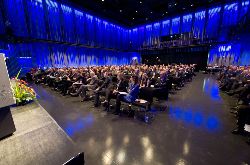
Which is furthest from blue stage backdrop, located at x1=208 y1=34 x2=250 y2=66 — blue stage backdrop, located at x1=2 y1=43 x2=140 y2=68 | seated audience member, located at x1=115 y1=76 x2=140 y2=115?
blue stage backdrop, located at x1=2 y1=43 x2=140 y2=68

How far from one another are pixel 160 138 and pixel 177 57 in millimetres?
21219

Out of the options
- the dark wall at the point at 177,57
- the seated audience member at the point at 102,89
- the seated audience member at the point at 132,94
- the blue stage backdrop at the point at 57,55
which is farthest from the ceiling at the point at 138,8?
the seated audience member at the point at 132,94

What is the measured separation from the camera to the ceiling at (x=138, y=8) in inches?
643

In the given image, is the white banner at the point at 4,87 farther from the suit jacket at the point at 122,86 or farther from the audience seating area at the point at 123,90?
the suit jacket at the point at 122,86

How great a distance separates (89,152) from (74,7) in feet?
66.2

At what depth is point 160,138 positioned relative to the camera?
9.42 ft

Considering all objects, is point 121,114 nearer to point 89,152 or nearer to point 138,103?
point 138,103

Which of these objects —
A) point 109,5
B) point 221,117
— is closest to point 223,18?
point 109,5

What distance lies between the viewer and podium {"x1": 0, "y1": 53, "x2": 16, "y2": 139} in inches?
44.5

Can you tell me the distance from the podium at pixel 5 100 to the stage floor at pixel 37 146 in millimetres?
78

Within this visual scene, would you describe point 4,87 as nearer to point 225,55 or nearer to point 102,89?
point 102,89

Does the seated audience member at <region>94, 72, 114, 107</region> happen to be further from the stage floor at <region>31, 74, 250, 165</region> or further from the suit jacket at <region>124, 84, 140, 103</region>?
the suit jacket at <region>124, 84, 140, 103</region>

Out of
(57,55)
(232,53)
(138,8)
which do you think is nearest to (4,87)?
(57,55)

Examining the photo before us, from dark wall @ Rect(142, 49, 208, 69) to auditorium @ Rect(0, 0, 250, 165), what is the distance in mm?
149
